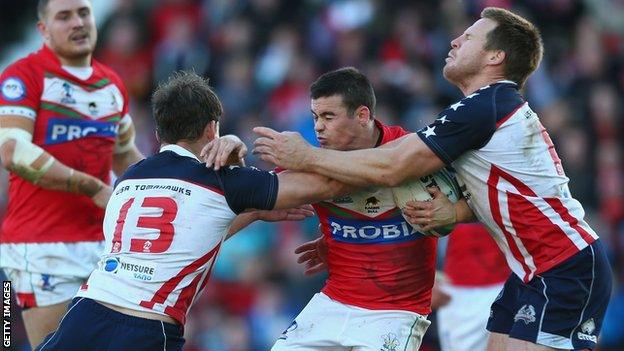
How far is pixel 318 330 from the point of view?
22.9 feet

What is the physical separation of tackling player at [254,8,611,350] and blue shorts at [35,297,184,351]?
4.07 ft

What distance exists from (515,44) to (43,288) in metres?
3.54

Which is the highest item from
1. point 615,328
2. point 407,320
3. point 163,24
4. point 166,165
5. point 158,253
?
point 163,24

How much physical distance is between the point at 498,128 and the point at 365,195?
905mm

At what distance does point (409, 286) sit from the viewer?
705cm

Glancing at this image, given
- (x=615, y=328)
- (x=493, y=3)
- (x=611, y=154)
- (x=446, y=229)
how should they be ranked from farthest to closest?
(x=493, y=3)
(x=611, y=154)
(x=615, y=328)
(x=446, y=229)

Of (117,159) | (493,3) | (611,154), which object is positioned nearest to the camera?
(117,159)

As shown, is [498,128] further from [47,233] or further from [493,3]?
[493,3]

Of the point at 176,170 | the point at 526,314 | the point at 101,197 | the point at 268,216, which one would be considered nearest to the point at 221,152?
the point at 176,170

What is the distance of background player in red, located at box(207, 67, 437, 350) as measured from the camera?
22.9 feet

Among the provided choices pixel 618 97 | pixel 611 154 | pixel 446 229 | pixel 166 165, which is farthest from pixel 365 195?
pixel 618 97

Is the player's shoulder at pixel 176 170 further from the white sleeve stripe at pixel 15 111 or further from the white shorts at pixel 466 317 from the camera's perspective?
the white shorts at pixel 466 317

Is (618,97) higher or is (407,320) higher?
(618,97)

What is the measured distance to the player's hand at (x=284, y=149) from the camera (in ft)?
22.3
